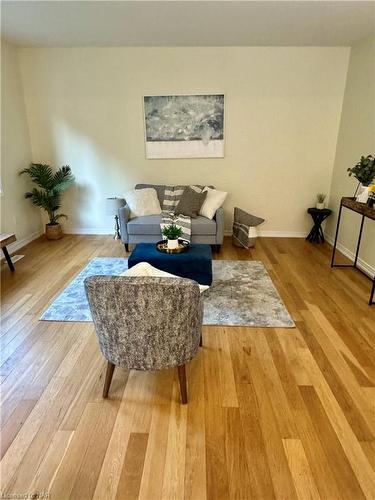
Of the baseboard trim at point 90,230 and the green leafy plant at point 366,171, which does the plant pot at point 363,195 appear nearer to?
the green leafy plant at point 366,171

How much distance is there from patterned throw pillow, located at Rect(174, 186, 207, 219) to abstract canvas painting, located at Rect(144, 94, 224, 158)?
755 millimetres

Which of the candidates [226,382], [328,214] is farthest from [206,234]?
[226,382]

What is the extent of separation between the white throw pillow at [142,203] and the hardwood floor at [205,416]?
1997mm

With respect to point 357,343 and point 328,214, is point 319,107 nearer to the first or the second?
point 328,214

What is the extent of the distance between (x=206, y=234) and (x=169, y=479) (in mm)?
2895

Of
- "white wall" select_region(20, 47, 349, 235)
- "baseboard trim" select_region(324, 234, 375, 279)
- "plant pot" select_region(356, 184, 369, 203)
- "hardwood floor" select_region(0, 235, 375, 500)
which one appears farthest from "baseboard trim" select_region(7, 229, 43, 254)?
"baseboard trim" select_region(324, 234, 375, 279)

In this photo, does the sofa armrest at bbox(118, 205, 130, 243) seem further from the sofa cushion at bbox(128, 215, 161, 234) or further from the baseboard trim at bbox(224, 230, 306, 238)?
the baseboard trim at bbox(224, 230, 306, 238)

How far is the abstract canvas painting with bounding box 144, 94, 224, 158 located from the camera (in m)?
4.25

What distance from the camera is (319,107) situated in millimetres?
4211

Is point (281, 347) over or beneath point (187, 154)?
beneath

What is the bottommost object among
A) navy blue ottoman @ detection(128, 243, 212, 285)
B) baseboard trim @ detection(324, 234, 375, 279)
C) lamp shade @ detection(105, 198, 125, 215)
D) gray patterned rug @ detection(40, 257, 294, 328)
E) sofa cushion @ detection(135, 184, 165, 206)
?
gray patterned rug @ detection(40, 257, 294, 328)

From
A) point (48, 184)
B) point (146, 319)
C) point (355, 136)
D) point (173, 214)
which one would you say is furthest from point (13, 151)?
point (355, 136)

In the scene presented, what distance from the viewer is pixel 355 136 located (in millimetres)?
3822

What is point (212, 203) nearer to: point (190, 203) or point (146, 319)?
point (190, 203)
